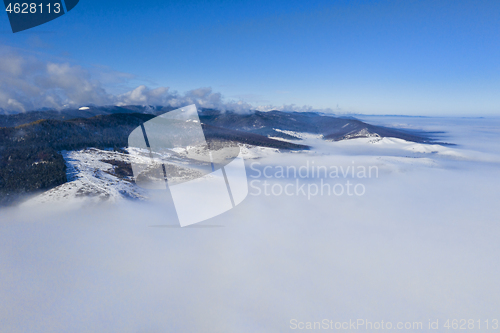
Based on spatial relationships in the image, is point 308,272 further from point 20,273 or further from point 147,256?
point 20,273

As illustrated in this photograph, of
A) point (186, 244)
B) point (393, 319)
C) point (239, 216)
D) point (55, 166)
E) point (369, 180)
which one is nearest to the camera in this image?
point (393, 319)

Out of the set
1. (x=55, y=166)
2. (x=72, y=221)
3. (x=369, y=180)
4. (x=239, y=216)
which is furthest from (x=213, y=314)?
(x=369, y=180)

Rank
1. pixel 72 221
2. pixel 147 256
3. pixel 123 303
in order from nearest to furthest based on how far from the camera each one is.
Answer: pixel 123 303 → pixel 147 256 → pixel 72 221

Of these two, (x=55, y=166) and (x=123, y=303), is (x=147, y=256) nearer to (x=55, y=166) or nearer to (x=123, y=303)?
(x=123, y=303)

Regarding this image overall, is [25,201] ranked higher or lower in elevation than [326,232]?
higher

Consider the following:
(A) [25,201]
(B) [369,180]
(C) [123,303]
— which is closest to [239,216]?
(C) [123,303]

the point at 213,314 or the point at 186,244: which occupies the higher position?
the point at 186,244

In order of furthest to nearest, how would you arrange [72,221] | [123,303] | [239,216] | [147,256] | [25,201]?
[239,216]
[25,201]
[72,221]
[147,256]
[123,303]

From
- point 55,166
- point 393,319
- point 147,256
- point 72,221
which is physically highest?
point 55,166

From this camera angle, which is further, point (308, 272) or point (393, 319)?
point (308, 272)
